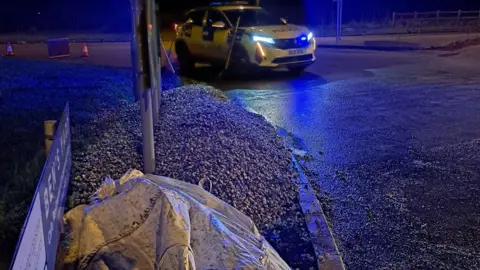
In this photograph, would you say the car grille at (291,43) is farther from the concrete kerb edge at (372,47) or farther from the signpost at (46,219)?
the signpost at (46,219)

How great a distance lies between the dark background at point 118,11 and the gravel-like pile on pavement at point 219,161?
1177 inches

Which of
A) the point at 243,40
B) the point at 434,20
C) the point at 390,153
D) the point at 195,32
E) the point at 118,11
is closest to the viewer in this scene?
the point at 390,153

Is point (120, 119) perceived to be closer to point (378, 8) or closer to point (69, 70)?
point (69, 70)

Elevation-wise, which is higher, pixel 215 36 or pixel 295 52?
pixel 215 36

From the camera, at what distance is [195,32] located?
1552 centimetres

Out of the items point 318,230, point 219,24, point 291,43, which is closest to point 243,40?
point 219,24

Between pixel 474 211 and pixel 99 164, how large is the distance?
143 inches

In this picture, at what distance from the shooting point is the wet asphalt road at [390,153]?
4574mm

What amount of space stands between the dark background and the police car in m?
21.3

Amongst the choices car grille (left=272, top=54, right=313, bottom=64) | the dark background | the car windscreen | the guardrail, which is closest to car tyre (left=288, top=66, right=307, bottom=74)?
car grille (left=272, top=54, right=313, bottom=64)

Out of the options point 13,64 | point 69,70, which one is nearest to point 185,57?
point 69,70

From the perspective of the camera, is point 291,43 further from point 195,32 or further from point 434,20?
point 434,20

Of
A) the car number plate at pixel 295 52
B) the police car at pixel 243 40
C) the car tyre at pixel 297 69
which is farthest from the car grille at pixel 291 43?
the car tyre at pixel 297 69

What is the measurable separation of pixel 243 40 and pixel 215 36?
3.63ft
